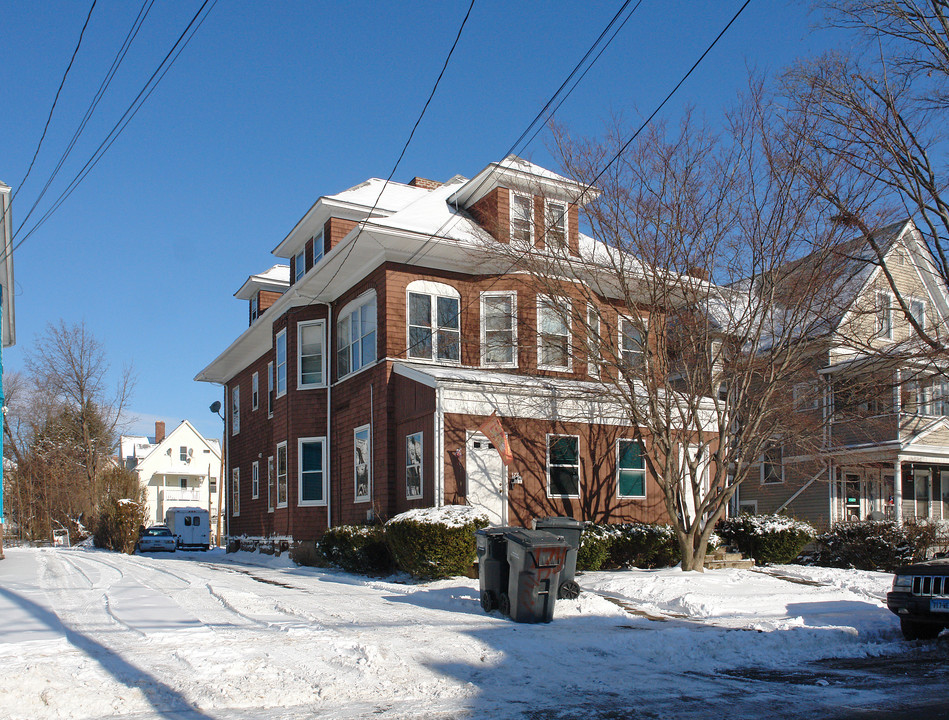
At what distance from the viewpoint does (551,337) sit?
1872 cm

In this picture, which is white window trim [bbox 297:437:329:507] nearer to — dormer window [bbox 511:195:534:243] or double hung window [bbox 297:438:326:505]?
double hung window [bbox 297:438:326:505]

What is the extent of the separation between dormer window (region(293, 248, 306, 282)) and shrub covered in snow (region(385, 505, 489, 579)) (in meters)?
12.0

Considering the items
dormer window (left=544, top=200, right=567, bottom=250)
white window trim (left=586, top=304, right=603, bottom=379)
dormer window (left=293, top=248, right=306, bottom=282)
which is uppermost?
dormer window (left=293, top=248, right=306, bottom=282)

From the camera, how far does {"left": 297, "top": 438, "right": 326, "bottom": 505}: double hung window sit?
76.6 feet

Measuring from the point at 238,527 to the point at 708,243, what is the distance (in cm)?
2088

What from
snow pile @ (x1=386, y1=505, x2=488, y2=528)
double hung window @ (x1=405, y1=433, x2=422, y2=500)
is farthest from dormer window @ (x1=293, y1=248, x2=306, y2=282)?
snow pile @ (x1=386, y1=505, x2=488, y2=528)

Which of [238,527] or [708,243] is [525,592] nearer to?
[708,243]

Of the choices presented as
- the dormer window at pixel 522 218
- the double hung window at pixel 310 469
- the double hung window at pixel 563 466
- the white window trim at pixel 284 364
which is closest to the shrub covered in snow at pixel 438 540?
the double hung window at pixel 563 466

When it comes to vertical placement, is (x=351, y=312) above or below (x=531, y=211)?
below

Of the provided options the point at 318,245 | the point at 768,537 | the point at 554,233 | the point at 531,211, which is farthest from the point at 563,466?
the point at 318,245

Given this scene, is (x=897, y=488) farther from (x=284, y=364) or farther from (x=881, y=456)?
(x=284, y=364)

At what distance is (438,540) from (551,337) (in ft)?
18.0

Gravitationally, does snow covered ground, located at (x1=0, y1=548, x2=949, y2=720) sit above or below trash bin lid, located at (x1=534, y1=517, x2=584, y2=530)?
below

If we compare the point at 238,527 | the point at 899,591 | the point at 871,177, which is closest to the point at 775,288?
the point at 871,177
